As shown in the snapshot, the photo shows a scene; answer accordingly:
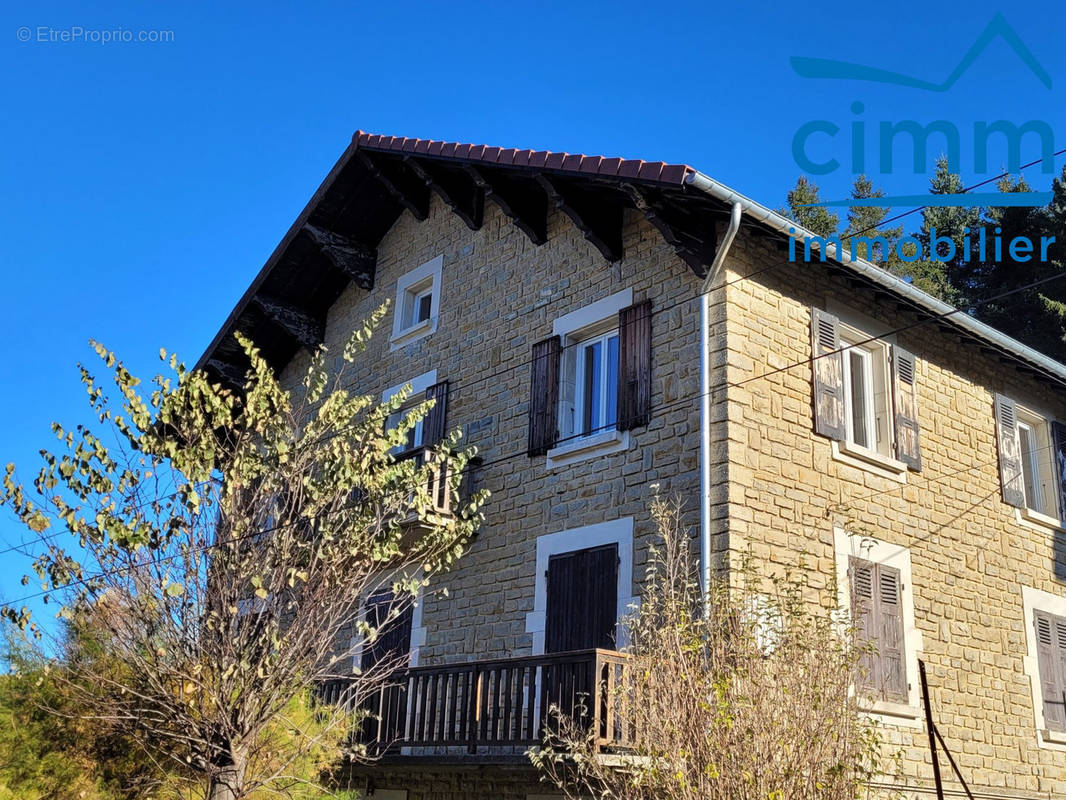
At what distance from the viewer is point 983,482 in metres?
12.4

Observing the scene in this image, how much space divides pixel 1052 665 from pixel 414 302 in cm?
921

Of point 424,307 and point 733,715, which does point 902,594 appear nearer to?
point 733,715

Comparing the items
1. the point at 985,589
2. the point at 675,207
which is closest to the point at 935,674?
the point at 985,589

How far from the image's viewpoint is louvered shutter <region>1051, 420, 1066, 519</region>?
13438mm

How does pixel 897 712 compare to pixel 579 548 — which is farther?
pixel 579 548

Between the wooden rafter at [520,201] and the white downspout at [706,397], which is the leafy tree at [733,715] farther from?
the wooden rafter at [520,201]

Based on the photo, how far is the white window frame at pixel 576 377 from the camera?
35.4 feet

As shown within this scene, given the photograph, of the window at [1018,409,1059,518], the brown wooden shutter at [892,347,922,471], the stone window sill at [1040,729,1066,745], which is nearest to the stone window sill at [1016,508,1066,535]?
the window at [1018,409,1059,518]

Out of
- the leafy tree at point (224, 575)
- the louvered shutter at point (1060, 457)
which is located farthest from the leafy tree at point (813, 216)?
the leafy tree at point (224, 575)

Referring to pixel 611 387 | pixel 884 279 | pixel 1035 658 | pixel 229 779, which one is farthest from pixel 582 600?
pixel 1035 658

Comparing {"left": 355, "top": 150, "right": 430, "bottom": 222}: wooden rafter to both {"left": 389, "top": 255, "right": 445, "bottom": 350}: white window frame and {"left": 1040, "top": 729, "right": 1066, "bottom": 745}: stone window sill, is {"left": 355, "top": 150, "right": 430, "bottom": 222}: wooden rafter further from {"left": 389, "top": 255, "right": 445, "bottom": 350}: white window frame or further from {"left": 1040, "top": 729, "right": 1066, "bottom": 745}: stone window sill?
{"left": 1040, "top": 729, "right": 1066, "bottom": 745}: stone window sill

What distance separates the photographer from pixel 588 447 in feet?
35.7

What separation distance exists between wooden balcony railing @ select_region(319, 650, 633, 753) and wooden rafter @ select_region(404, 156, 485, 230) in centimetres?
603

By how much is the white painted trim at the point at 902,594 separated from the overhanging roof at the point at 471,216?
2.73 metres
